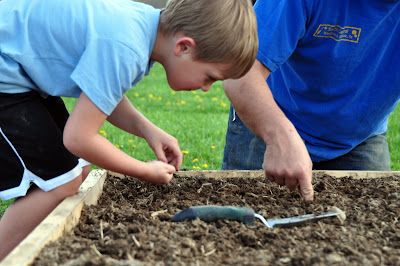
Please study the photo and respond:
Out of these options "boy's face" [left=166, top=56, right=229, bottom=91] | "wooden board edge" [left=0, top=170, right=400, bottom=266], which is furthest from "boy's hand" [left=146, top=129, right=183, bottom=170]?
"boy's face" [left=166, top=56, right=229, bottom=91]

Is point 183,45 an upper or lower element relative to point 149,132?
upper

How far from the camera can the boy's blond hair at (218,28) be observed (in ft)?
6.40

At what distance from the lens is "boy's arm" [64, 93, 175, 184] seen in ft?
6.07

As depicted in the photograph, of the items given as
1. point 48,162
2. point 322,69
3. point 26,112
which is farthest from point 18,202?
point 322,69

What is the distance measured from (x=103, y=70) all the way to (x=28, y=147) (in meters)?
0.56

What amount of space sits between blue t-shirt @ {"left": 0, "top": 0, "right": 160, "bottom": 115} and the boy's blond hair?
138 millimetres

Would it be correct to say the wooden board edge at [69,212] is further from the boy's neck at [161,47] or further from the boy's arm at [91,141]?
the boy's neck at [161,47]

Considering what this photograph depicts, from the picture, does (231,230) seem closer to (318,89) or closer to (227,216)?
(227,216)

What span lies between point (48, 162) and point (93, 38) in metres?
0.63

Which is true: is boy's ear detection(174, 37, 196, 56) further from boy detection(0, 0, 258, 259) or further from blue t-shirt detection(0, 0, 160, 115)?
blue t-shirt detection(0, 0, 160, 115)

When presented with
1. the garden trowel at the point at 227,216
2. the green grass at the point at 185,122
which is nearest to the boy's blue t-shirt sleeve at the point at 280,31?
the garden trowel at the point at 227,216

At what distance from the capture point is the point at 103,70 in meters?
1.84

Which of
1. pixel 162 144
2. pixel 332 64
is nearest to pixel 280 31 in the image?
pixel 332 64

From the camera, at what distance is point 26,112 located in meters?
2.11
